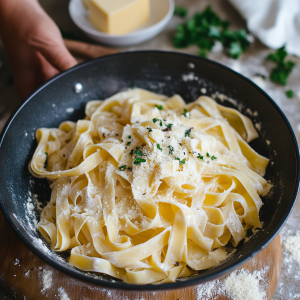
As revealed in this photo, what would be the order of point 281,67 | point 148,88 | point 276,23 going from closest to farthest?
point 148,88 → point 281,67 → point 276,23

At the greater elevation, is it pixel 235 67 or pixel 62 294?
pixel 235 67

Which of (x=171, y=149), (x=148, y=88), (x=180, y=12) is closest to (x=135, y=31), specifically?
Result: (x=180, y=12)

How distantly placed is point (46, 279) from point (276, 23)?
418cm

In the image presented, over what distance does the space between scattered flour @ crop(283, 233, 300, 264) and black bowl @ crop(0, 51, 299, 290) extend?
1.37 ft

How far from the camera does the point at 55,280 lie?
217 centimetres

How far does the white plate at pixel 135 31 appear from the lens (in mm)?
3998

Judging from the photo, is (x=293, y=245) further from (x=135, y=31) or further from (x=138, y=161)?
(x=135, y=31)

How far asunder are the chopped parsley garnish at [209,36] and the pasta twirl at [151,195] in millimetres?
1938

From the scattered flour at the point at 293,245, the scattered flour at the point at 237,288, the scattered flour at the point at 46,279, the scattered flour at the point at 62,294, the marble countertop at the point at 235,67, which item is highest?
the marble countertop at the point at 235,67

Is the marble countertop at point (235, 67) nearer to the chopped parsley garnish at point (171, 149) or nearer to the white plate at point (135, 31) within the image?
the white plate at point (135, 31)

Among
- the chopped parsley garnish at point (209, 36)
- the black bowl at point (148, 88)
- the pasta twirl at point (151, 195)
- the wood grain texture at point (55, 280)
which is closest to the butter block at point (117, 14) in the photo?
the chopped parsley garnish at point (209, 36)

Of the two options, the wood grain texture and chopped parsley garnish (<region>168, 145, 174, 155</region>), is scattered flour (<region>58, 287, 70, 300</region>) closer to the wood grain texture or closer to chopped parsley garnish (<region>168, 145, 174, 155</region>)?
the wood grain texture

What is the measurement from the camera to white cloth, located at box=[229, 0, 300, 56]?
4.08 metres

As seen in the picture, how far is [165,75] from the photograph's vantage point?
3.09 m
